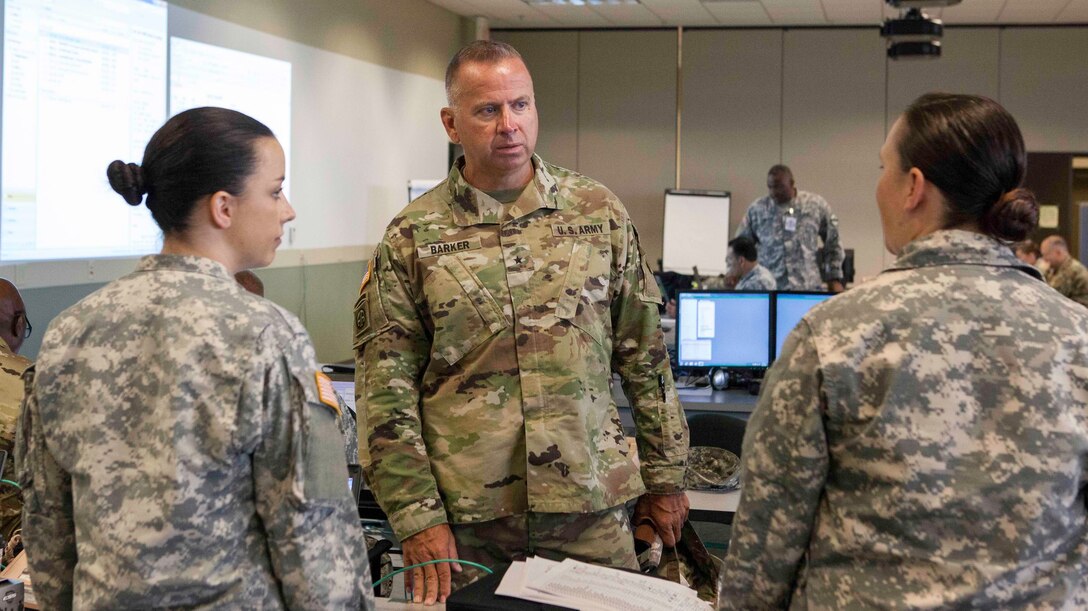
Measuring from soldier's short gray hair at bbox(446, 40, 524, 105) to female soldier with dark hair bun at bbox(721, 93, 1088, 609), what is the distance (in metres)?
0.91

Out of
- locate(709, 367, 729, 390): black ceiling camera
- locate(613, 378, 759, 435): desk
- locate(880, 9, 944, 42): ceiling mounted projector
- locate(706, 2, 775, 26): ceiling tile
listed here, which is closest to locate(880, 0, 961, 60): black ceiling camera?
locate(880, 9, 944, 42): ceiling mounted projector

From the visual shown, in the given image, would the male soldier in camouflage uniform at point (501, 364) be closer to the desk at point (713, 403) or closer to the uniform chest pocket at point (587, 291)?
the uniform chest pocket at point (587, 291)

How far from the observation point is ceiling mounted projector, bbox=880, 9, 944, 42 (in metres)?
8.02

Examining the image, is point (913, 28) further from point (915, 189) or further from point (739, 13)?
point (915, 189)

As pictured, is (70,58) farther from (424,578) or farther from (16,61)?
(424,578)

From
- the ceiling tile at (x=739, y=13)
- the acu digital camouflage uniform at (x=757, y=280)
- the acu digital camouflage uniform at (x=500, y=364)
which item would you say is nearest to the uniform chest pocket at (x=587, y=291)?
the acu digital camouflage uniform at (x=500, y=364)

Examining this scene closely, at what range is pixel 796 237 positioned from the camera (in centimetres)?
819

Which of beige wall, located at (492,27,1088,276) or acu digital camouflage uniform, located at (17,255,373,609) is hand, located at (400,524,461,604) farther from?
beige wall, located at (492,27,1088,276)

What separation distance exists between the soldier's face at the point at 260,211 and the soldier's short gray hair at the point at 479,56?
0.66 meters

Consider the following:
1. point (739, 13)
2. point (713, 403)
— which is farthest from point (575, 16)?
point (713, 403)

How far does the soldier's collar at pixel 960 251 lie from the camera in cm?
129

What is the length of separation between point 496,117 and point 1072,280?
812 centimetres

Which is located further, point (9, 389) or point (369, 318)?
point (9, 389)

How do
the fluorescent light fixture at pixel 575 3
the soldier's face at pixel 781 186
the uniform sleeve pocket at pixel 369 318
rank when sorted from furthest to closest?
A: the fluorescent light fixture at pixel 575 3 → the soldier's face at pixel 781 186 → the uniform sleeve pocket at pixel 369 318
